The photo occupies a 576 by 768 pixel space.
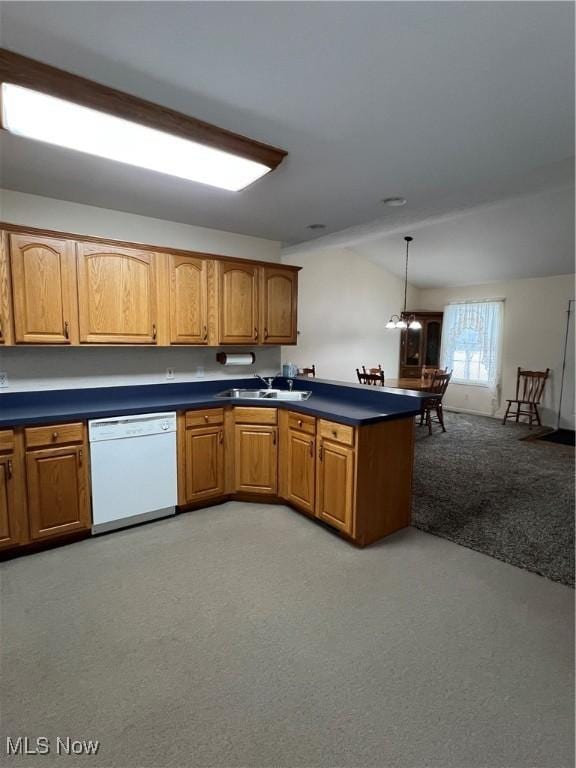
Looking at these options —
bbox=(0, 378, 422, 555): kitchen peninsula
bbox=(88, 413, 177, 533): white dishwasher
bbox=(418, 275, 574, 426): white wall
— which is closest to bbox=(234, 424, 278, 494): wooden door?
bbox=(0, 378, 422, 555): kitchen peninsula

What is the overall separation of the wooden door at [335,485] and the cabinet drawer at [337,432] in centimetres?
4

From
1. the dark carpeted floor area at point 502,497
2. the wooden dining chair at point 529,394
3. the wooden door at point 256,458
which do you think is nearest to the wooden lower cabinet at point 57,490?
the wooden door at point 256,458

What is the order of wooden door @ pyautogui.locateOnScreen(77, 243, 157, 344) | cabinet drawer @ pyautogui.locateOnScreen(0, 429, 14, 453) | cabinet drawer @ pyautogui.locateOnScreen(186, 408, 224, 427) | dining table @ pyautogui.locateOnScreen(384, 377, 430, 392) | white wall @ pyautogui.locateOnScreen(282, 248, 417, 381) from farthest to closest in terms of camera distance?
white wall @ pyautogui.locateOnScreen(282, 248, 417, 381)
dining table @ pyautogui.locateOnScreen(384, 377, 430, 392)
cabinet drawer @ pyautogui.locateOnScreen(186, 408, 224, 427)
wooden door @ pyautogui.locateOnScreen(77, 243, 157, 344)
cabinet drawer @ pyautogui.locateOnScreen(0, 429, 14, 453)

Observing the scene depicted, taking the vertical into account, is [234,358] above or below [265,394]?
above

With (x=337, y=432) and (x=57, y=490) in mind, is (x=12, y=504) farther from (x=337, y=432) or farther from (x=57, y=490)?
(x=337, y=432)

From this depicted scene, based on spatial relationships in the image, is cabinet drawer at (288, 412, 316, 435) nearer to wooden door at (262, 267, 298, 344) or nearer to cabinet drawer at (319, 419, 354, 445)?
cabinet drawer at (319, 419, 354, 445)

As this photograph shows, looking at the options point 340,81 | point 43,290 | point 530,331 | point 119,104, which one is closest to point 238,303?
point 43,290

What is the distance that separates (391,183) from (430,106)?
0.92 metres

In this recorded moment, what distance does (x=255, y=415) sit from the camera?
336 cm

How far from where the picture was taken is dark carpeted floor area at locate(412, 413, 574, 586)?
278 cm

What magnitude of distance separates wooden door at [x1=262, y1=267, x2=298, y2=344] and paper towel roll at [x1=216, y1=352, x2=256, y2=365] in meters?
0.24

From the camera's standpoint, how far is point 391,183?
271 cm

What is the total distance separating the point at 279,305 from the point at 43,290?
6.45ft

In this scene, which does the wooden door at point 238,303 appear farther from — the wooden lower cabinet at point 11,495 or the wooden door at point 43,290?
the wooden lower cabinet at point 11,495
